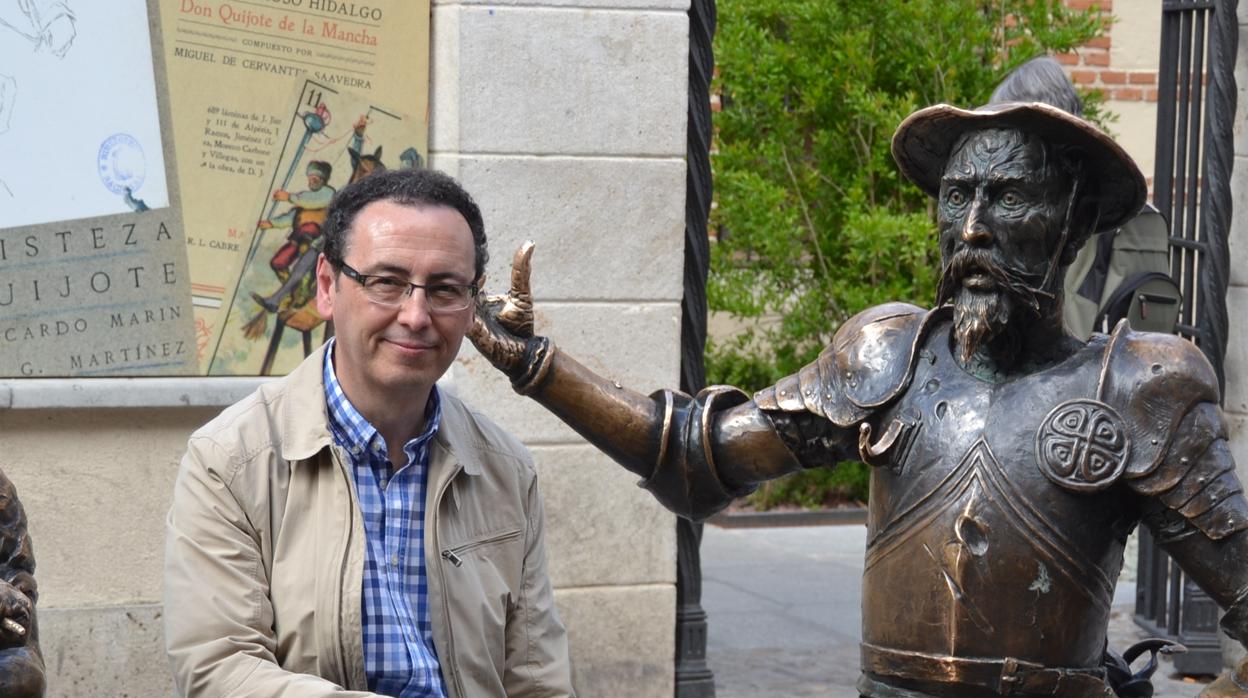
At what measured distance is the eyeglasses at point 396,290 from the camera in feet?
9.45

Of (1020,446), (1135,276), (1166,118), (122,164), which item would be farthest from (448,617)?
(1166,118)

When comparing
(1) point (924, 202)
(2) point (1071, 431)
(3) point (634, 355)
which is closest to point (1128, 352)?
(2) point (1071, 431)

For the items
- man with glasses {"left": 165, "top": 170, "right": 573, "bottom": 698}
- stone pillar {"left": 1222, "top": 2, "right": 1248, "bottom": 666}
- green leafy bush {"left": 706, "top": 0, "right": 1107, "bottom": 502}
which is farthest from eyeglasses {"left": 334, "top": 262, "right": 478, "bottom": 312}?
green leafy bush {"left": 706, "top": 0, "right": 1107, "bottom": 502}

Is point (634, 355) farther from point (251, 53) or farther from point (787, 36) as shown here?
point (787, 36)

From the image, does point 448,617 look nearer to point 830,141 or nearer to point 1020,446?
point 1020,446

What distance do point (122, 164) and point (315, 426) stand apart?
249cm

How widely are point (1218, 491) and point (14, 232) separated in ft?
11.5

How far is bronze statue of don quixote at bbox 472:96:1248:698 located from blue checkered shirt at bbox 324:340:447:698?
0.74m

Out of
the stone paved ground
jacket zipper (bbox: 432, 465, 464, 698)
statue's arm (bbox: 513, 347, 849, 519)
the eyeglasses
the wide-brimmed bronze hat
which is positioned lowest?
the stone paved ground

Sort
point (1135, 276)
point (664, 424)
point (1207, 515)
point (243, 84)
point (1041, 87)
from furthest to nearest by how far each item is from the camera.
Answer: point (1135, 276) < point (243, 84) < point (1041, 87) < point (664, 424) < point (1207, 515)

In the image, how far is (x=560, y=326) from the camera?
5.42 metres

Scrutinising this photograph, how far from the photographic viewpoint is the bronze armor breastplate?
2844 millimetres

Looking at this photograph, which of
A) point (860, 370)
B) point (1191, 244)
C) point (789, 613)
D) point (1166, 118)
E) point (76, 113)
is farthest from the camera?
point (789, 613)

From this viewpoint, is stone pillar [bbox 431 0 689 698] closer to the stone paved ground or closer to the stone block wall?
the stone block wall
